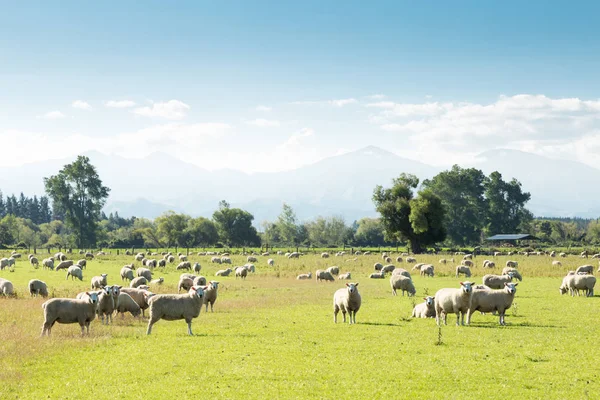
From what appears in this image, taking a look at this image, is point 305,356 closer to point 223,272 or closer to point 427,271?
point 223,272

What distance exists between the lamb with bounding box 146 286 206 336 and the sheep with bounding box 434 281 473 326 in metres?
10.3

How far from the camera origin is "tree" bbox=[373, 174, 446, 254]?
9387 cm

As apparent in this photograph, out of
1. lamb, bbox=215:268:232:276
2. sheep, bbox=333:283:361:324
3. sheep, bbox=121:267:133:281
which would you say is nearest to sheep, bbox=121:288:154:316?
sheep, bbox=333:283:361:324

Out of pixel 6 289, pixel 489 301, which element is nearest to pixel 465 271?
pixel 489 301

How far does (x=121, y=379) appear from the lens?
1516 centimetres

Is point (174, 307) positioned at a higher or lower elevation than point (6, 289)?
higher

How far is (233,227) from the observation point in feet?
471

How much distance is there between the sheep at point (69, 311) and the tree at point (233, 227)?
12047cm

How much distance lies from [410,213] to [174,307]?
78080 mm

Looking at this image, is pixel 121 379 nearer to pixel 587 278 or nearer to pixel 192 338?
pixel 192 338

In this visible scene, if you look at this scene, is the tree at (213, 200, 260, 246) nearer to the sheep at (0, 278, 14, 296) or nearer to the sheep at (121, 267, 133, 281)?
the sheep at (121, 267, 133, 281)

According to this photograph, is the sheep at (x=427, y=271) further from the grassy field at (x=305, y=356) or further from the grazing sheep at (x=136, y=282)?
the grazing sheep at (x=136, y=282)

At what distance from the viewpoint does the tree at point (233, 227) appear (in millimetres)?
143000

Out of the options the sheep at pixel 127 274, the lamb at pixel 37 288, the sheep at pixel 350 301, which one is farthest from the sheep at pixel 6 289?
the sheep at pixel 350 301
